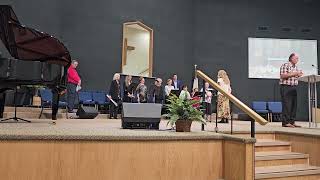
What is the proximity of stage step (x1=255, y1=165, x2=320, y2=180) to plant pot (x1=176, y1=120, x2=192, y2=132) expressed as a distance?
3.00 ft

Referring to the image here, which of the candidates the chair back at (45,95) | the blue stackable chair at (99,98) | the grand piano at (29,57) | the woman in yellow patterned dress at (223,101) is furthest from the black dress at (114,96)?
→ the grand piano at (29,57)

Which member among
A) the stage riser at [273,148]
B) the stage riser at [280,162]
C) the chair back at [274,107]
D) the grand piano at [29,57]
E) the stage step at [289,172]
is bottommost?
the stage step at [289,172]

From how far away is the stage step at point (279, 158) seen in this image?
4.07 meters

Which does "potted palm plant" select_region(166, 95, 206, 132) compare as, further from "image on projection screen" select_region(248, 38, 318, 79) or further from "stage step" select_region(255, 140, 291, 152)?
"image on projection screen" select_region(248, 38, 318, 79)

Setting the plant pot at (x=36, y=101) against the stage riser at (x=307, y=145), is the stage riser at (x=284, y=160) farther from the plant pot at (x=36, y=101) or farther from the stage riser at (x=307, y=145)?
the plant pot at (x=36, y=101)

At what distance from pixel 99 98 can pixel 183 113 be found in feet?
19.4

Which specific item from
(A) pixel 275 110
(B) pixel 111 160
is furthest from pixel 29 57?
(A) pixel 275 110

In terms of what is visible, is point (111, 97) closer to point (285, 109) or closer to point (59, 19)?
point (59, 19)

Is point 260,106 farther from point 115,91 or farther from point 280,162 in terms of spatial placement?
point 280,162

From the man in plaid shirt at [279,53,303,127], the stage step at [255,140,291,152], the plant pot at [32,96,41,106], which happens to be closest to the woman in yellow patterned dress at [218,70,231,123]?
the man in plaid shirt at [279,53,303,127]

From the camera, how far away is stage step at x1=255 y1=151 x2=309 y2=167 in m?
4.07

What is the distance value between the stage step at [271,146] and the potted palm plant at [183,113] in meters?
0.95

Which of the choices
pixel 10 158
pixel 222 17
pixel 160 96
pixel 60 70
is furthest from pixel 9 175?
pixel 222 17

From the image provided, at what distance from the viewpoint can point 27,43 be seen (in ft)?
14.4
